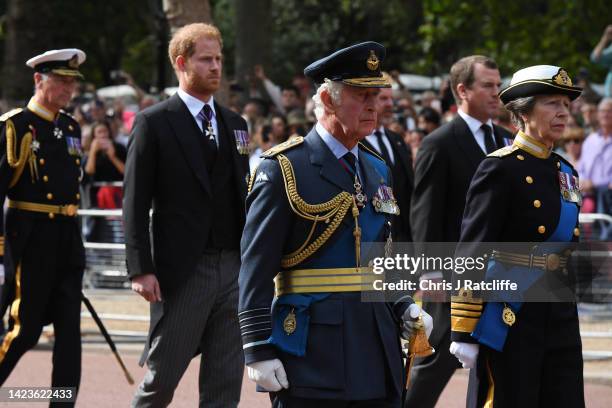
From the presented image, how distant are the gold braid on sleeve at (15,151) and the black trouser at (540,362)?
349cm

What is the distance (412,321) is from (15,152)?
141 inches

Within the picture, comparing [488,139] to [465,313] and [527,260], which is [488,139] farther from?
[465,313]

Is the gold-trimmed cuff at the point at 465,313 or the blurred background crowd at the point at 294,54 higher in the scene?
the blurred background crowd at the point at 294,54

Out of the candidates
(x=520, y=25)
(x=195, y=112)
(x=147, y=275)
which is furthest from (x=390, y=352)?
(x=520, y=25)

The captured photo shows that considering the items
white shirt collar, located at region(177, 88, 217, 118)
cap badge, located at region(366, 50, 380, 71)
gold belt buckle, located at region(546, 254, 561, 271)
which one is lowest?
gold belt buckle, located at region(546, 254, 561, 271)

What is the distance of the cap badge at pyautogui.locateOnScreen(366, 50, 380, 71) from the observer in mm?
5039

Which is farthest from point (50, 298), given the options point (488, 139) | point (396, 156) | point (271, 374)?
point (271, 374)

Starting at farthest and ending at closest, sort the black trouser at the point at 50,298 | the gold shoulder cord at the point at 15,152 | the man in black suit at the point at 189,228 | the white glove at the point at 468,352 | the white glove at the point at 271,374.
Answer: the gold shoulder cord at the point at 15,152 → the black trouser at the point at 50,298 → the man in black suit at the point at 189,228 → the white glove at the point at 468,352 → the white glove at the point at 271,374

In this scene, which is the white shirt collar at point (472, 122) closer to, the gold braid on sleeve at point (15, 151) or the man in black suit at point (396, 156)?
the man in black suit at point (396, 156)

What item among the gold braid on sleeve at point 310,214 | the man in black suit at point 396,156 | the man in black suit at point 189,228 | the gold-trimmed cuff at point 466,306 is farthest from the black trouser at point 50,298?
the gold braid on sleeve at point 310,214

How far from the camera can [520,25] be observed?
92.8ft

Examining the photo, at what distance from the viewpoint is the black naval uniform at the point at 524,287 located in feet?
17.9

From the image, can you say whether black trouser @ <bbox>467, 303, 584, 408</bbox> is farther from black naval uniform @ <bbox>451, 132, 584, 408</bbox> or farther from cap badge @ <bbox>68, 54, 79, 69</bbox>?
cap badge @ <bbox>68, 54, 79, 69</bbox>

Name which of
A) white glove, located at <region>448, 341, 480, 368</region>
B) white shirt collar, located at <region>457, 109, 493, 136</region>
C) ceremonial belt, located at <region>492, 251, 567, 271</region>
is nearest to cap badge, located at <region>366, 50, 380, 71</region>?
ceremonial belt, located at <region>492, 251, 567, 271</region>
